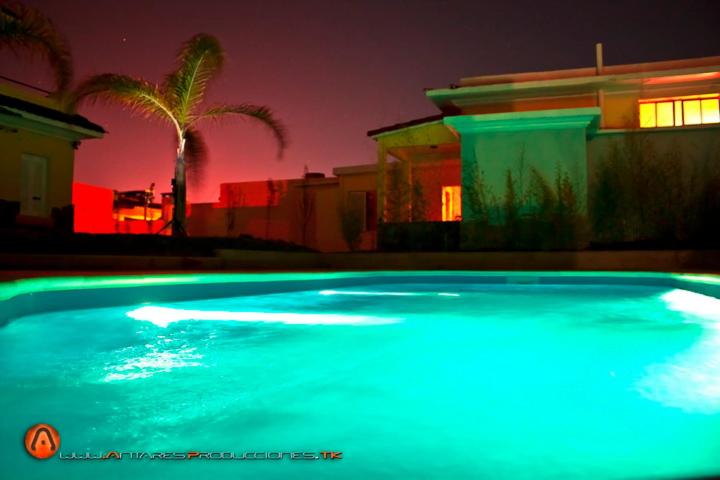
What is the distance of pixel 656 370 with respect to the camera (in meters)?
2.51

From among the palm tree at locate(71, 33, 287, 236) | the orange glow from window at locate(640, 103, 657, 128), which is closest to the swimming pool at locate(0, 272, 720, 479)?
the palm tree at locate(71, 33, 287, 236)

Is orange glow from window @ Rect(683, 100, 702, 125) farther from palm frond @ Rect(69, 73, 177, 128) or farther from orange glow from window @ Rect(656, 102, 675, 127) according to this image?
palm frond @ Rect(69, 73, 177, 128)

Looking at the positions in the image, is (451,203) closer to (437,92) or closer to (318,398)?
(437,92)

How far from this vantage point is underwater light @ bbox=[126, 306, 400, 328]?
432 centimetres

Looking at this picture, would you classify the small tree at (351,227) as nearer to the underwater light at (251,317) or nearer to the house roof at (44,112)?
the house roof at (44,112)

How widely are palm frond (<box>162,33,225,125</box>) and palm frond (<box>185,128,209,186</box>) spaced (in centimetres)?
90

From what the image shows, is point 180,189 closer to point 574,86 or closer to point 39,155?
point 39,155

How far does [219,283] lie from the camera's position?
6398 mm

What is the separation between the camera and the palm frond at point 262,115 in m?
10.9

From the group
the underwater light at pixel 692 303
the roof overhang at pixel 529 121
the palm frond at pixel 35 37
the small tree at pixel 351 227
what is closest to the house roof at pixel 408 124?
the roof overhang at pixel 529 121

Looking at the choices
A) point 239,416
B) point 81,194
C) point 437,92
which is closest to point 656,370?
point 239,416

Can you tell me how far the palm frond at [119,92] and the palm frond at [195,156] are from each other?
3.60 feet

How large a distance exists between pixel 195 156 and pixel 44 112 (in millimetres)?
3408

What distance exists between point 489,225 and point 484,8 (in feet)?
20.6
